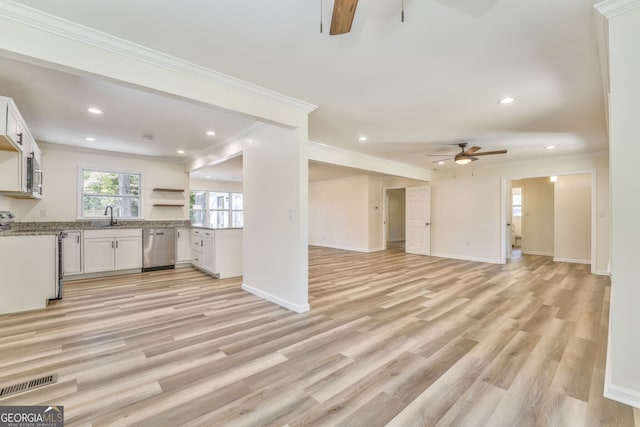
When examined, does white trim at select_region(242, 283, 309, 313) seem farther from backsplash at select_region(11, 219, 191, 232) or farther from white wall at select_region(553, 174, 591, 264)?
white wall at select_region(553, 174, 591, 264)

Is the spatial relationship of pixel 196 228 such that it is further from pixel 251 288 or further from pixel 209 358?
pixel 209 358

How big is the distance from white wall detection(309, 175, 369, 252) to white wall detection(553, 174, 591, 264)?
4.89m

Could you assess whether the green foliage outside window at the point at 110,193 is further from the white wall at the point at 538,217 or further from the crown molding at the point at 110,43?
the white wall at the point at 538,217

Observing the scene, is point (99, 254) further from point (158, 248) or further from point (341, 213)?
point (341, 213)

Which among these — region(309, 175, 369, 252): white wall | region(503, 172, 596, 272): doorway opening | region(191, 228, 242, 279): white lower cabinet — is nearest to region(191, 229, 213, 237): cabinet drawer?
region(191, 228, 242, 279): white lower cabinet

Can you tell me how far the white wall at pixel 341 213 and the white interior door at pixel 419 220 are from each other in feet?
4.36

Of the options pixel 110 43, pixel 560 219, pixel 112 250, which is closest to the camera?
pixel 110 43

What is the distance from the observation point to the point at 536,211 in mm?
8211

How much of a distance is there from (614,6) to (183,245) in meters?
6.95

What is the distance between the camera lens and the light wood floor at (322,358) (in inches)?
66.3

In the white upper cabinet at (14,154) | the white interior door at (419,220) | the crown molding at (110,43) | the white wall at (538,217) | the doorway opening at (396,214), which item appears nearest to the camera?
the crown molding at (110,43)

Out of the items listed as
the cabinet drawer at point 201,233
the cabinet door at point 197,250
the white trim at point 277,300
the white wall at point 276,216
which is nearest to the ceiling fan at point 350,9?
the white wall at point 276,216

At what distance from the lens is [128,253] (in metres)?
5.48

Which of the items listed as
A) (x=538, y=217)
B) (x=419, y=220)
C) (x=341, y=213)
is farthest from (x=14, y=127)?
(x=538, y=217)
